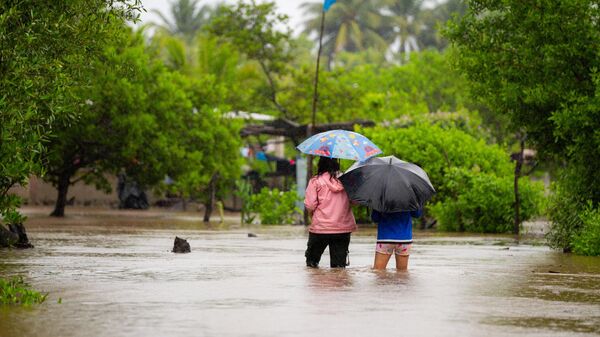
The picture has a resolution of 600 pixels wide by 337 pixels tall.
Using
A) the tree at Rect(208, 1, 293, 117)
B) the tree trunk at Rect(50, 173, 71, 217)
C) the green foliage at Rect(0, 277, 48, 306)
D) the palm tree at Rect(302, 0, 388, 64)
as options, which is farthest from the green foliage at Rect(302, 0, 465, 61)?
the green foliage at Rect(0, 277, 48, 306)

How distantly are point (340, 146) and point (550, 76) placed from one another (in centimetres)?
602

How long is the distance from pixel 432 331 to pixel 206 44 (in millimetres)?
46208

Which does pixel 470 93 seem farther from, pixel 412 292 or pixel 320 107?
pixel 320 107

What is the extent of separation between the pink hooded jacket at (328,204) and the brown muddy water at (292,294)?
533mm

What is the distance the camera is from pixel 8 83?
9.51m

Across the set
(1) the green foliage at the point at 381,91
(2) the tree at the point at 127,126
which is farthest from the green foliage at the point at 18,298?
(1) the green foliage at the point at 381,91

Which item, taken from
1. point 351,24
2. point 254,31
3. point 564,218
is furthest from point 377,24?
point 564,218

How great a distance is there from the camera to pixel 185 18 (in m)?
86.9

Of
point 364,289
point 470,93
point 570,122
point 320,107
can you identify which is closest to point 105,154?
point 320,107

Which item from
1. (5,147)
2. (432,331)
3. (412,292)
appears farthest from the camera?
(412,292)

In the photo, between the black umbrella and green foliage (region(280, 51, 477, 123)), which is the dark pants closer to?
the black umbrella

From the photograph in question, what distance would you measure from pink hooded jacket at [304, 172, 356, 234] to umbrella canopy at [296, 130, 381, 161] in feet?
1.00

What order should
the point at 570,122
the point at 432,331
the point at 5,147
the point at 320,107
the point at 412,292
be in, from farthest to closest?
the point at 320,107 < the point at 570,122 < the point at 412,292 < the point at 5,147 < the point at 432,331

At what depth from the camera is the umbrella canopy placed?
13.7 meters
